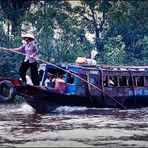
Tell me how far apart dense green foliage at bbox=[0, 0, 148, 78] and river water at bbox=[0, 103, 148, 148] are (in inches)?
435

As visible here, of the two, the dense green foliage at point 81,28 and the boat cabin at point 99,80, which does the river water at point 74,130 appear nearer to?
the boat cabin at point 99,80

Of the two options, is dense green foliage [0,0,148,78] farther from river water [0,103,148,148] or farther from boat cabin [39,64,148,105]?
river water [0,103,148,148]

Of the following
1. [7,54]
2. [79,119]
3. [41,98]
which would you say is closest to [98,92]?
[41,98]

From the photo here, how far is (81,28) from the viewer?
28.5 meters

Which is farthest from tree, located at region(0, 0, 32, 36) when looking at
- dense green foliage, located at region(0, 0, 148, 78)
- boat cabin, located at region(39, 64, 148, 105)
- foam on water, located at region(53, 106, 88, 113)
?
foam on water, located at region(53, 106, 88, 113)

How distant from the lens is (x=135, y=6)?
95.0 ft

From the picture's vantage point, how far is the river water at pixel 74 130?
28.3 feet

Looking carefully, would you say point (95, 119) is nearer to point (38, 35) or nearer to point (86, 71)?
point (86, 71)

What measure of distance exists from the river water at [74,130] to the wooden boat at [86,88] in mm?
715

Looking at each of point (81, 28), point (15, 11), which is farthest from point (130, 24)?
point (15, 11)

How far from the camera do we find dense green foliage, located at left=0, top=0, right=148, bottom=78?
26141 mm

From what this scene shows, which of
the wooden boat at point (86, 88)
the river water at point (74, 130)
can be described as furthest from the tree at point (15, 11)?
the river water at point (74, 130)

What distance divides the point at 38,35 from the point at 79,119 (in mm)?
13860

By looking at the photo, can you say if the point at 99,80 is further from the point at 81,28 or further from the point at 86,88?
the point at 81,28
